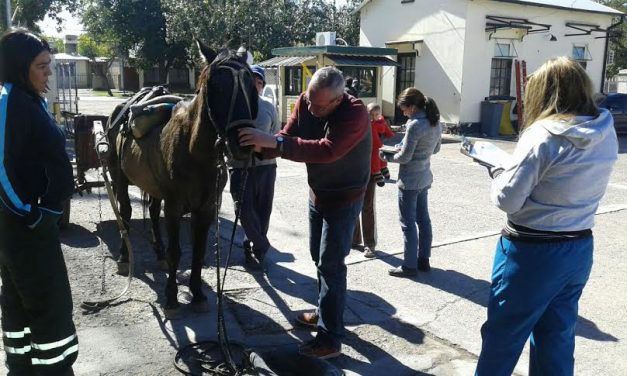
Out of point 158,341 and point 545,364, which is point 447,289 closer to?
point 545,364

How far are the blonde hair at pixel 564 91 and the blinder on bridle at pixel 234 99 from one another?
5.72ft

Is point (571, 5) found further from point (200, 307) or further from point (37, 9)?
point (37, 9)

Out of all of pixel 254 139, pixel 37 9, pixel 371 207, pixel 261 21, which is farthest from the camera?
pixel 37 9

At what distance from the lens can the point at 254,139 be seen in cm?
332

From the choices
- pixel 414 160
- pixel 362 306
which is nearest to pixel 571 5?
pixel 414 160

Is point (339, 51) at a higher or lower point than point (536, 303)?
higher

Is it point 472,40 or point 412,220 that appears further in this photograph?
point 472,40

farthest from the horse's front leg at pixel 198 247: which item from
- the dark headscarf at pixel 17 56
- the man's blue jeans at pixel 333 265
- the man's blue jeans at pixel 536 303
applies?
the man's blue jeans at pixel 536 303

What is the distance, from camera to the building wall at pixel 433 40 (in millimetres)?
19188

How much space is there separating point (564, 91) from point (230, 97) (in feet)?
6.59

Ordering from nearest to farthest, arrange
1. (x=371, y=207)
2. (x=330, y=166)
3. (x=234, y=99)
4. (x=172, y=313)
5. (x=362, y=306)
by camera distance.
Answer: (x=234, y=99)
(x=330, y=166)
(x=172, y=313)
(x=362, y=306)
(x=371, y=207)

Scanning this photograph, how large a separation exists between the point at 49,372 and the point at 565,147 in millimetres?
3012

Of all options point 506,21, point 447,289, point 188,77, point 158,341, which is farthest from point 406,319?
point 188,77

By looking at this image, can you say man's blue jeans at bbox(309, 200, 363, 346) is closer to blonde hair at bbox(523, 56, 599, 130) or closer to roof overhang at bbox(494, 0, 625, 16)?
blonde hair at bbox(523, 56, 599, 130)
